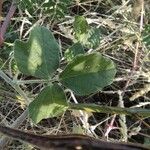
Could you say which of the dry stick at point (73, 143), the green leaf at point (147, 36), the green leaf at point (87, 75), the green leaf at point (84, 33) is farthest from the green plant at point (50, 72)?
the green leaf at point (84, 33)

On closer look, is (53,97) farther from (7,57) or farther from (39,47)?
(7,57)

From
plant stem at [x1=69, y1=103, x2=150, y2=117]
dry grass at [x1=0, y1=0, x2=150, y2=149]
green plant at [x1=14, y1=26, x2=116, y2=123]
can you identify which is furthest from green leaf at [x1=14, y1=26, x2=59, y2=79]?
dry grass at [x1=0, y1=0, x2=150, y2=149]

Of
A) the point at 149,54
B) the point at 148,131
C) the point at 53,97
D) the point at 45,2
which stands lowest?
the point at 148,131

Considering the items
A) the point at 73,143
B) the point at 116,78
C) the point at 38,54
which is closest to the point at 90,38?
the point at 116,78

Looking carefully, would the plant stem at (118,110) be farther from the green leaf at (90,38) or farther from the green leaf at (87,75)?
the green leaf at (90,38)

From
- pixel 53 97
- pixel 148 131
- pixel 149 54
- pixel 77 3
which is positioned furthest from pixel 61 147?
pixel 77 3

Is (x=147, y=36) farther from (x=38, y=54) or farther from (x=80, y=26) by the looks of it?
(x=38, y=54)
